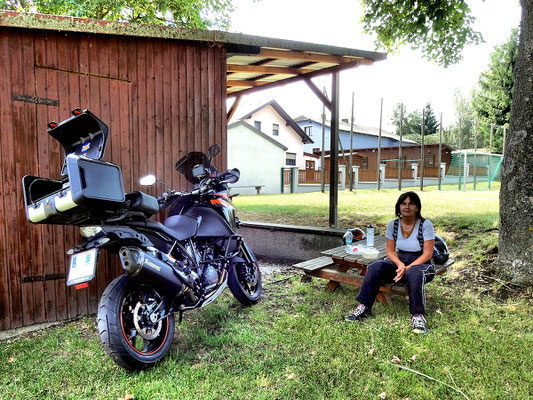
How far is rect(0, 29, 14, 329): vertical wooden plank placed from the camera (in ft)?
11.0

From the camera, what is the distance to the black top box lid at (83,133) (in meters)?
2.67

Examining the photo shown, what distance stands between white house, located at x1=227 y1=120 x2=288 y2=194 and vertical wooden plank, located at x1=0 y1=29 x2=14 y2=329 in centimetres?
1920

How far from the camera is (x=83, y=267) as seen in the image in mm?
2381

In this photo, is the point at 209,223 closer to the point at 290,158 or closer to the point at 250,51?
the point at 250,51

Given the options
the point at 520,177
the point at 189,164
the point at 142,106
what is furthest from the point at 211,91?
the point at 520,177

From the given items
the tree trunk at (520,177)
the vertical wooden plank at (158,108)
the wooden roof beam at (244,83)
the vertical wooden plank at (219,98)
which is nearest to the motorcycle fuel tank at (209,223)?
the vertical wooden plank at (158,108)

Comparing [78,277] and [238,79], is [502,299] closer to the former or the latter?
[78,277]

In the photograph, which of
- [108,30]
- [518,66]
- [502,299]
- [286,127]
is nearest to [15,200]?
[108,30]

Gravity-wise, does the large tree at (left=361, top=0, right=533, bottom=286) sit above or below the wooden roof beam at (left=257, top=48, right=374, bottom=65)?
below

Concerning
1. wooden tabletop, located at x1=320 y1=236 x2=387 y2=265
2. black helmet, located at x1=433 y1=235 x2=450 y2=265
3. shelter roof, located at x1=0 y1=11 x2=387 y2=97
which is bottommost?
wooden tabletop, located at x1=320 y1=236 x2=387 y2=265

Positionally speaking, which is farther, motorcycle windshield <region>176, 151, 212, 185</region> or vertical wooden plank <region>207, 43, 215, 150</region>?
vertical wooden plank <region>207, 43, 215, 150</region>

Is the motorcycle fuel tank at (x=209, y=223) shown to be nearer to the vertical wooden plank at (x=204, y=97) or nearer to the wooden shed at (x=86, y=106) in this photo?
the wooden shed at (x=86, y=106)

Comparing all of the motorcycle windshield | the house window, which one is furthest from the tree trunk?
the house window

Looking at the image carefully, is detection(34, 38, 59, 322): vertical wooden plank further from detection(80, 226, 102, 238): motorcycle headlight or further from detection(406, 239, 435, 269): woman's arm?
detection(406, 239, 435, 269): woman's arm
